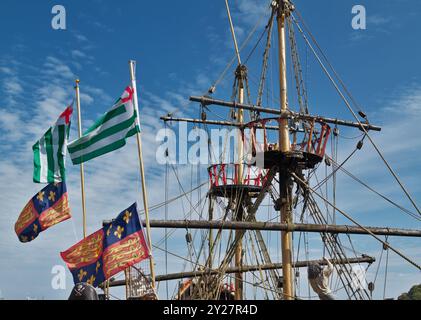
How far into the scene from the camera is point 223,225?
2347 centimetres

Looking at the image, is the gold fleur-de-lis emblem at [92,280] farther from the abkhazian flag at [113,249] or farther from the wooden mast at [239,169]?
the wooden mast at [239,169]

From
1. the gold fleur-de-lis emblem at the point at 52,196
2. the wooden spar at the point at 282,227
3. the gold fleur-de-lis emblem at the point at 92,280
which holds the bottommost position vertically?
the gold fleur-de-lis emblem at the point at 92,280

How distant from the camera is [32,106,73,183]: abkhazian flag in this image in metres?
17.5

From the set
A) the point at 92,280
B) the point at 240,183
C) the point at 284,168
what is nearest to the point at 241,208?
the point at 240,183

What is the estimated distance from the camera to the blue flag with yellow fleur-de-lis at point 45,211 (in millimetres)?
17281

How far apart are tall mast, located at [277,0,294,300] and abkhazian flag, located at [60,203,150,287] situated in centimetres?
1131

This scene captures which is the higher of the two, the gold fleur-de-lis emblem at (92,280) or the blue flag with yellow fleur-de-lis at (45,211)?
the blue flag with yellow fleur-de-lis at (45,211)

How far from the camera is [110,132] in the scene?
1549 centimetres

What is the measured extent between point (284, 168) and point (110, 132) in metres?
12.6

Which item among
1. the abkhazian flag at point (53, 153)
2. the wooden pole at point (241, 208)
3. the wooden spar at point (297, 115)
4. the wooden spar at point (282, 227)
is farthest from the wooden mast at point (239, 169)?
the abkhazian flag at point (53, 153)

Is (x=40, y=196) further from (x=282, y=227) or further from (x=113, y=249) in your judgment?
(x=282, y=227)

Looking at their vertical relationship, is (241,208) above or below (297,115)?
below

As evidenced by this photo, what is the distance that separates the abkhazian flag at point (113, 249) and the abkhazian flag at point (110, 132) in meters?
2.34
